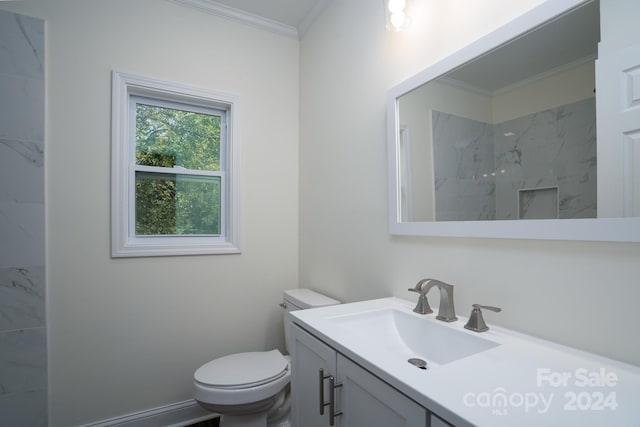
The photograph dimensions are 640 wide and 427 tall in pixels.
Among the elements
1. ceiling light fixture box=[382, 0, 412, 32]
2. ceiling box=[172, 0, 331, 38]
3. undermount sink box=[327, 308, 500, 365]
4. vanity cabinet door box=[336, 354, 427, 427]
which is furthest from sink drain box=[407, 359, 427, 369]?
ceiling box=[172, 0, 331, 38]

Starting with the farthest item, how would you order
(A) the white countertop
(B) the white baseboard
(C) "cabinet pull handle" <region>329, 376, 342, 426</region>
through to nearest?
(B) the white baseboard < (C) "cabinet pull handle" <region>329, 376, 342, 426</region> < (A) the white countertop

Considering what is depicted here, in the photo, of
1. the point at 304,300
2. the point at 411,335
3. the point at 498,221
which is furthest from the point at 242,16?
the point at 411,335

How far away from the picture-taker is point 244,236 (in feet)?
6.56

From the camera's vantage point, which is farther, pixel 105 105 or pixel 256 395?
pixel 105 105

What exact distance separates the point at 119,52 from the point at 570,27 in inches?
78.8

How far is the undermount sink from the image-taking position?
3.00ft

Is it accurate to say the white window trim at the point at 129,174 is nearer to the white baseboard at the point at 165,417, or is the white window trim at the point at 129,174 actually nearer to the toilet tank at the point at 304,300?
the toilet tank at the point at 304,300

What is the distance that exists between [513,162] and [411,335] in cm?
64

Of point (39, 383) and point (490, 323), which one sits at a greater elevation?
point (490, 323)

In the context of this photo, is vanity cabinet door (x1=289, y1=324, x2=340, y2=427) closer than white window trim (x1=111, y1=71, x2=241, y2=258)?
Yes

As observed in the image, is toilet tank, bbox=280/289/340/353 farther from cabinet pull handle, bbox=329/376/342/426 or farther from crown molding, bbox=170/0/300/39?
crown molding, bbox=170/0/300/39

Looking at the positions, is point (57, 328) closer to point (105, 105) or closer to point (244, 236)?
point (244, 236)

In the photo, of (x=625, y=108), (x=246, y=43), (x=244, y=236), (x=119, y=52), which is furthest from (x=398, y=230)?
(x=119, y=52)

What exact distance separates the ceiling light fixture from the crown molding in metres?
0.80
